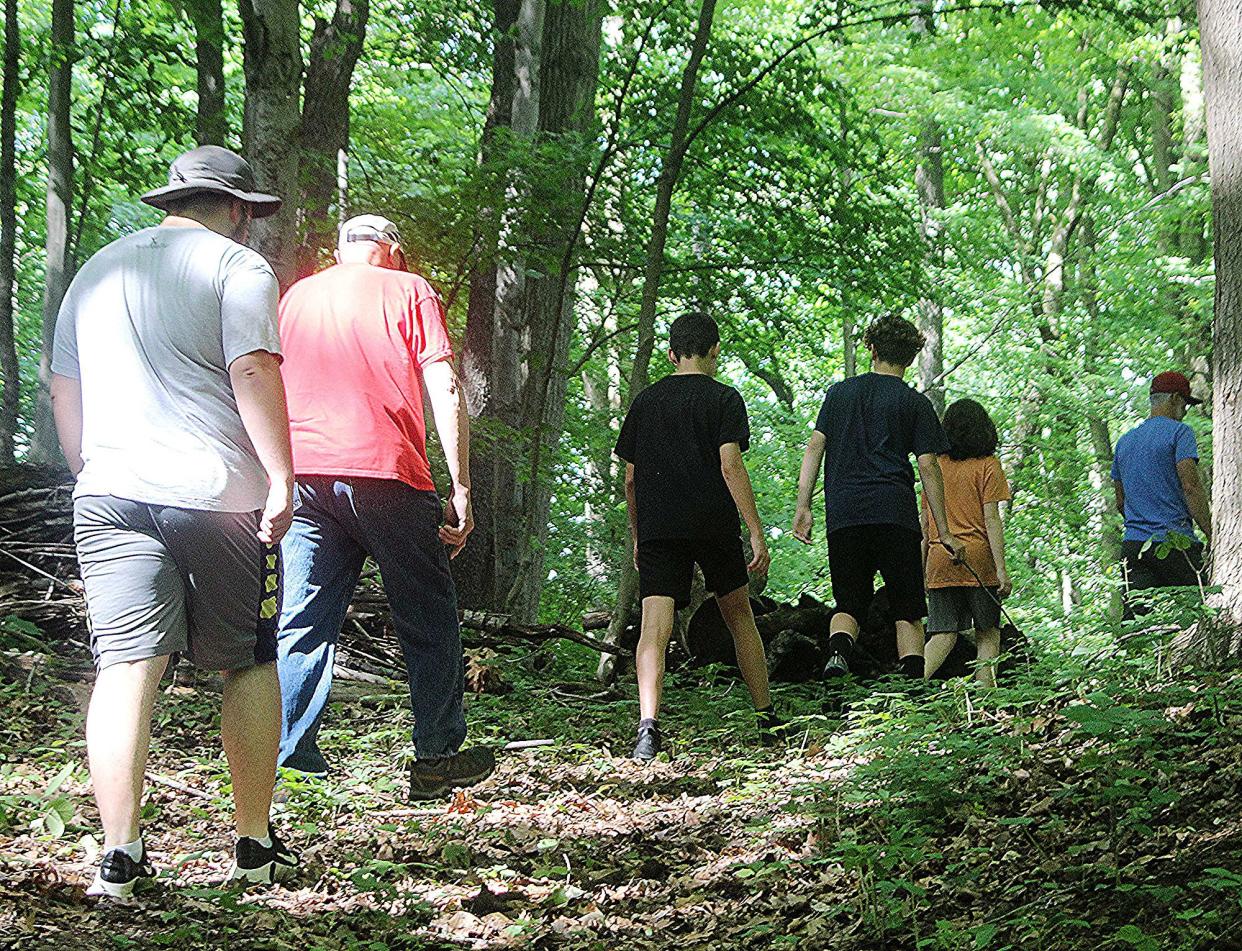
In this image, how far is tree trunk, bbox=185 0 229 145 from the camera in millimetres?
8297

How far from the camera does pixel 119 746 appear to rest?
356 centimetres

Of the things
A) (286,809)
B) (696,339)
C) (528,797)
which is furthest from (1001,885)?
(696,339)

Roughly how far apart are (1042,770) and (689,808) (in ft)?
4.66

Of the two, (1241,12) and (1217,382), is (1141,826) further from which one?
(1241,12)

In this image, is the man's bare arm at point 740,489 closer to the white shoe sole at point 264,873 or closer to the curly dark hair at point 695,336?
the curly dark hair at point 695,336

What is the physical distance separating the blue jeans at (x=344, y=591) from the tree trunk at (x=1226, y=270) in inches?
129

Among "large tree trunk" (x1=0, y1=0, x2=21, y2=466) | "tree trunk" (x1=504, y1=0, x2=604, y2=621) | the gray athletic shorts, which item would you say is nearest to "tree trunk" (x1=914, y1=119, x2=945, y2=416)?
"tree trunk" (x1=504, y1=0, x2=604, y2=621)

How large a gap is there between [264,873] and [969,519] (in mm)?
4887

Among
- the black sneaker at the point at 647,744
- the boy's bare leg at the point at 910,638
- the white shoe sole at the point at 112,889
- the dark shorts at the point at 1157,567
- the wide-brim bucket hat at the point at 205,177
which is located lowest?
the black sneaker at the point at 647,744

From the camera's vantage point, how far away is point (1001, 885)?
3.50 m

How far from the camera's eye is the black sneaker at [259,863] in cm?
382

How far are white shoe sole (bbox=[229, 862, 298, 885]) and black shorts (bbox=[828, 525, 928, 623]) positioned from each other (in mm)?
3854

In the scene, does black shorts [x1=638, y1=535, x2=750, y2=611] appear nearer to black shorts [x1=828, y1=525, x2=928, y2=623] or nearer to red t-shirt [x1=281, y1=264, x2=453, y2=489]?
black shorts [x1=828, y1=525, x2=928, y2=623]

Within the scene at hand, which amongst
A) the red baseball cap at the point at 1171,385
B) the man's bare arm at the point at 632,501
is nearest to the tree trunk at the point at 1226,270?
the man's bare arm at the point at 632,501
